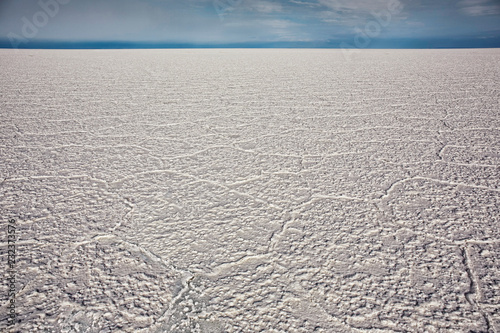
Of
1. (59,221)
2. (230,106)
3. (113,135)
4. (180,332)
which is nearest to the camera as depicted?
(180,332)

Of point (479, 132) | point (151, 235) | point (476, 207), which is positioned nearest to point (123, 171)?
point (151, 235)

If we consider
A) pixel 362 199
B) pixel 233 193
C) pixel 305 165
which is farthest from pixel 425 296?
pixel 305 165

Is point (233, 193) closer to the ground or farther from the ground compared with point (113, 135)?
closer to the ground

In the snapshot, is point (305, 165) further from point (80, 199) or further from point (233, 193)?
point (80, 199)

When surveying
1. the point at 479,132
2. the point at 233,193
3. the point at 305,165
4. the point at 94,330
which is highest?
the point at 479,132

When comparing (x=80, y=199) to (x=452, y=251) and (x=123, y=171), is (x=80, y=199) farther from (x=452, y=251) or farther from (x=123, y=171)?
(x=452, y=251)

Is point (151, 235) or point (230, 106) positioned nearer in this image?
point (151, 235)

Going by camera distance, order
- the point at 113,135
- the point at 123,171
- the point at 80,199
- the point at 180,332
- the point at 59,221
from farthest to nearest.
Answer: the point at 113,135
the point at 123,171
the point at 80,199
the point at 59,221
the point at 180,332
